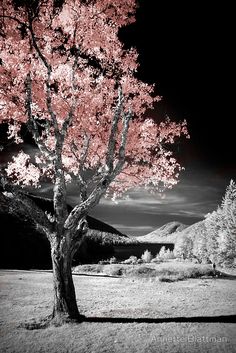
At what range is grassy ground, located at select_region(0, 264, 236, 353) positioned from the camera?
873 cm

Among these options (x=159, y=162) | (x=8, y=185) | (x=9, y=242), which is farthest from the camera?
(x=9, y=242)

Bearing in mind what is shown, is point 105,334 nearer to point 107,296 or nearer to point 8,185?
point 8,185

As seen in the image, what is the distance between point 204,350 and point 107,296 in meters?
9.30

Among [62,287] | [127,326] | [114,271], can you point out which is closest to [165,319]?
Result: [127,326]

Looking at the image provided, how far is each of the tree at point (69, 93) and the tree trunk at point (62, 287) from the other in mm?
32

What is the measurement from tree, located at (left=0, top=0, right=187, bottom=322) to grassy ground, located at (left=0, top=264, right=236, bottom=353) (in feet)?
4.73

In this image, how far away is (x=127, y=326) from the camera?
10531 millimetres

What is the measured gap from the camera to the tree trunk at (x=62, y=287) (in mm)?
10672

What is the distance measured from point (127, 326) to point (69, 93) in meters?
8.47

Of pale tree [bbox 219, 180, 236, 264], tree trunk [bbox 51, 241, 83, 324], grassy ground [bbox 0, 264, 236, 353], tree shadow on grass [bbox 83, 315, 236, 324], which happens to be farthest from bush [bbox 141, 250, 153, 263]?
tree trunk [bbox 51, 241, 83, 324]

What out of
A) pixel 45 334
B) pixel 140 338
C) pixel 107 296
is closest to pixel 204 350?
pixel 140 338

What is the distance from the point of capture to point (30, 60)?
11.3m

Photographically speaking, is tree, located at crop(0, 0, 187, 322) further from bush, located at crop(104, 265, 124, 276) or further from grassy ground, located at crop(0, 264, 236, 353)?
bush, located at crop(104, 265, 124, 276)

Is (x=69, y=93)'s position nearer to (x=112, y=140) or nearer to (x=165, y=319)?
(x=112, y=140)
